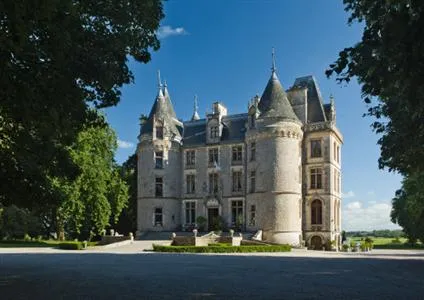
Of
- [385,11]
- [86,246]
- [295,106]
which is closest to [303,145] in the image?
[295,106]

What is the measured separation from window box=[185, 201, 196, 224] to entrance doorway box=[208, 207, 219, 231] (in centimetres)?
155

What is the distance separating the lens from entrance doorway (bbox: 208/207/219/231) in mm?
40562

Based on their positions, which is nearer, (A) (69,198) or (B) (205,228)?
(A) (69,198)

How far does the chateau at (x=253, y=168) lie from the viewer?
37.9m

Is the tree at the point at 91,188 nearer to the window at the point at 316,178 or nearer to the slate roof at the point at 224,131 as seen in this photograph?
the slate roof at the point at 224,131

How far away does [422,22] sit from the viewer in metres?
6.63

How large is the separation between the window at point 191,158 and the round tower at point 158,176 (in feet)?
2.89

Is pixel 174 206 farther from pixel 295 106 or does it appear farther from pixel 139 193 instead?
pixel 295 106

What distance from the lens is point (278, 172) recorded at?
124ft

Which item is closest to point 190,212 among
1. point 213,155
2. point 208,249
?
point 213,155

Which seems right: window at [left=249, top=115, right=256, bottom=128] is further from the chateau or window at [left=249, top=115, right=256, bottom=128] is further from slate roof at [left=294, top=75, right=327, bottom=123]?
slate roof at [left=294, top=75, right=327, bottom=123]

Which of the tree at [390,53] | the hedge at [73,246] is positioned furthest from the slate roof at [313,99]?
the tree at [390,53]

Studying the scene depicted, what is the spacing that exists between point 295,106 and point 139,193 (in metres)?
15.2

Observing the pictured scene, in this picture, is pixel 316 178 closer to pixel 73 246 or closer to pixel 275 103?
pixel 275 103
